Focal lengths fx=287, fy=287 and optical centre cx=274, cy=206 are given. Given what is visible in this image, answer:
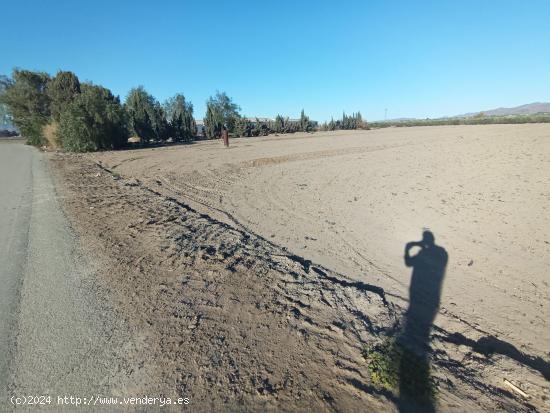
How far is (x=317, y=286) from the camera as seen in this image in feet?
13.1

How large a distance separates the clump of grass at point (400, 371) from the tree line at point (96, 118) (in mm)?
29970

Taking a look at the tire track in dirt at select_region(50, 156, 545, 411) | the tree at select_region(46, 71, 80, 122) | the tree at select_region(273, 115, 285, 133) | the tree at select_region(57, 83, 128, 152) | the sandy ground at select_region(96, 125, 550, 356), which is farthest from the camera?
the tree at select_region(273, 115, 285, 133)

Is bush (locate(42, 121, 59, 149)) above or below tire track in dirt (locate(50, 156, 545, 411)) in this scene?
above

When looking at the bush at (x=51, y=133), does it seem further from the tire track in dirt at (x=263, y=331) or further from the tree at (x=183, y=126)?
the tire track in dirt at (x=263, y=331)

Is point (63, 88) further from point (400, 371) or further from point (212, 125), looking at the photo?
point (400, 371)

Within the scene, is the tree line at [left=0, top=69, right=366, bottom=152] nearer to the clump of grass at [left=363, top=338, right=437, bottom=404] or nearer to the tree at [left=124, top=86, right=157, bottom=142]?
the tree at [left=124, top=86, right=157, bottom=142]

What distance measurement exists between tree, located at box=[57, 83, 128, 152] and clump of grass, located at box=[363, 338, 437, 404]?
29918 millimetres

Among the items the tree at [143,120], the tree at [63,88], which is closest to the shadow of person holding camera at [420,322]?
the tree at [143,120]

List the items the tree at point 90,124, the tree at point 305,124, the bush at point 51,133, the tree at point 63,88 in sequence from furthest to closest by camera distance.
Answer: the tree at point 305,124 < the tree at point 63,88 < the bush at point 51,133 < the tree at point 90,124

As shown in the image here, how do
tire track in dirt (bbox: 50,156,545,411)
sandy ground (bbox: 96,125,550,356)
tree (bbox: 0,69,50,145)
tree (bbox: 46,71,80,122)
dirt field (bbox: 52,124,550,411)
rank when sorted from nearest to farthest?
1. tire track in dirt (bbox: 50,156,545,411)
2. dirt field (bbox: 52,124,550,411)
3. sandy ground (bbox: 96,125,550,356)
4. tree (bbox: 46,71,80,122)
5. tree (bbox: 0,69,50,145)

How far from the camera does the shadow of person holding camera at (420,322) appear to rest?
7.95ft

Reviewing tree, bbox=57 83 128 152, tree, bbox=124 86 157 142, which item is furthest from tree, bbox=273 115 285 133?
tree, bbox=57 83 128 152

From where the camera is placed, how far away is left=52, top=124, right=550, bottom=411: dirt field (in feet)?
8.30

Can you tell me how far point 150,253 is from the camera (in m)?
4.86
